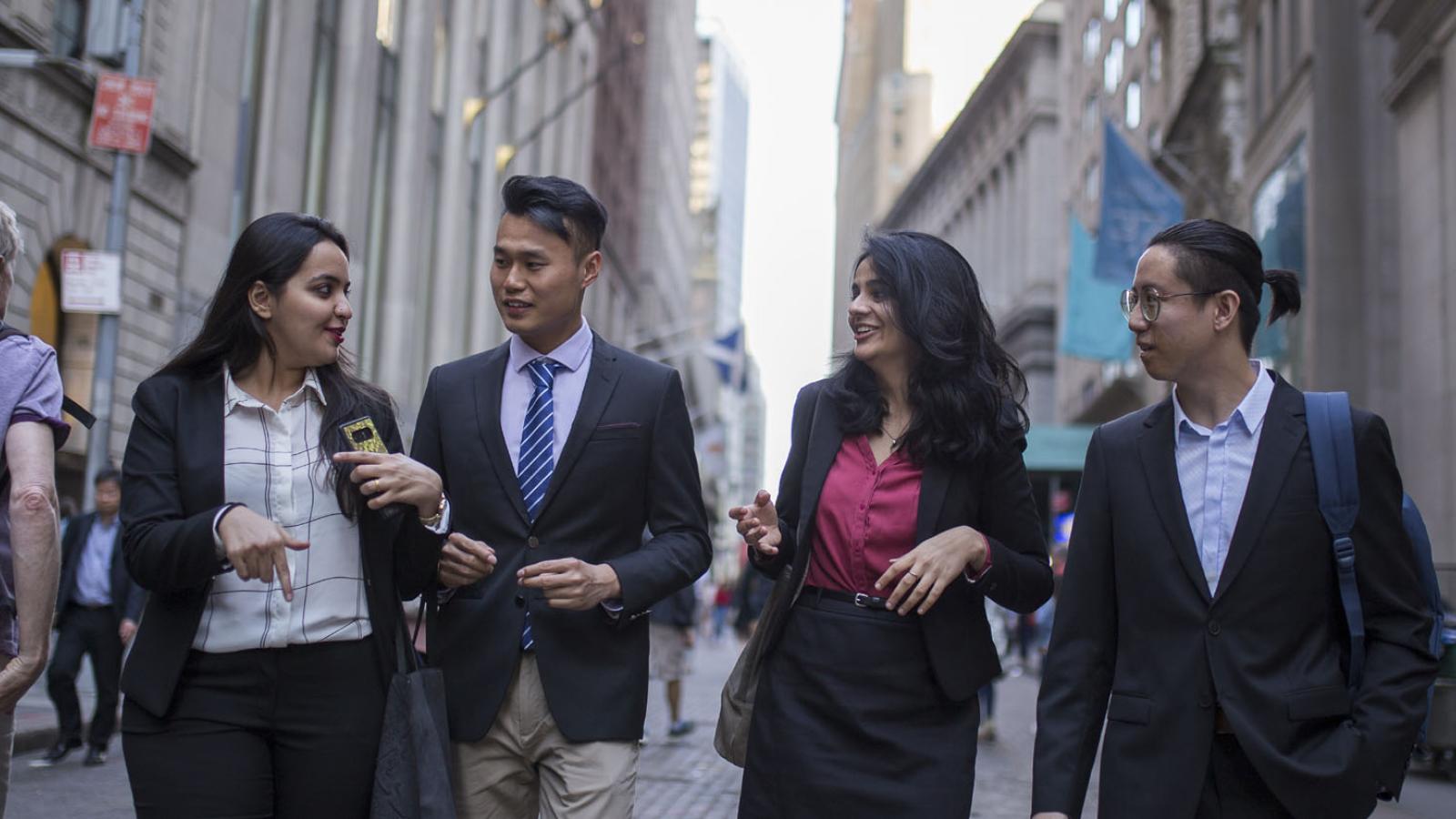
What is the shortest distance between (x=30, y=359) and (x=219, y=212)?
1872 centimetres

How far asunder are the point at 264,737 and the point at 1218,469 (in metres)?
2.24

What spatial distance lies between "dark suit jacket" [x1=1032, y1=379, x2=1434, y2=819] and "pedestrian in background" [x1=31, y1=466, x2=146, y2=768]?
8322mm

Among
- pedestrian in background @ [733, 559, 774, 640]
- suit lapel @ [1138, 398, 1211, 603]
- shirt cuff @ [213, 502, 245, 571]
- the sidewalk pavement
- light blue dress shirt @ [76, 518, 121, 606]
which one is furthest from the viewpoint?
pedestrian in background @ [733, 559, 774, 640]

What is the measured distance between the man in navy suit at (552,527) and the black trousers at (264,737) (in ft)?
1.19

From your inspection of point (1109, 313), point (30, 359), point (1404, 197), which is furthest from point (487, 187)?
point (30, 359)

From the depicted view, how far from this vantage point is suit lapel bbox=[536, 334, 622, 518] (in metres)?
3.84

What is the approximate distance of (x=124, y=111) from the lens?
49.2 feet

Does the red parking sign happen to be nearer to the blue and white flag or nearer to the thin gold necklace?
the thin gold necklace

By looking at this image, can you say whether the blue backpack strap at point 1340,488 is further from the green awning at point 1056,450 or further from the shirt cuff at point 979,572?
the green awning at point 1056,450

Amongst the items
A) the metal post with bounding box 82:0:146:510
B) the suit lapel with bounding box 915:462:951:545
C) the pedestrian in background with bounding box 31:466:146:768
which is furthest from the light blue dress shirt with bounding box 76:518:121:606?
the suit lapel with bounding box 915:462:951:545

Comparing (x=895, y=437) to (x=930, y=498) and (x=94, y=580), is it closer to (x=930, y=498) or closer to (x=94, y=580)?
(x=930, y=498)

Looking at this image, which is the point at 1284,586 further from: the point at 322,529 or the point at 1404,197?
the point at 1404,197

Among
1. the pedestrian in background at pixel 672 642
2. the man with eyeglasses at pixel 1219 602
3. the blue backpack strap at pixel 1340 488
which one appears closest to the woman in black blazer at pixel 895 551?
the man with eyeglasses at pixel 1219 602

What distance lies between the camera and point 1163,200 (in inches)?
1144
